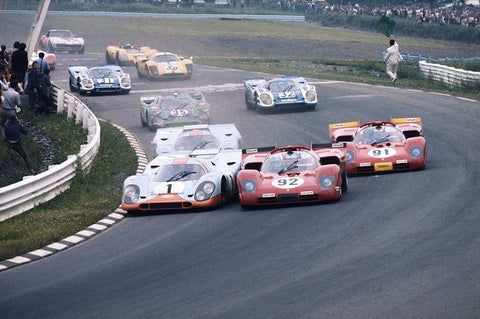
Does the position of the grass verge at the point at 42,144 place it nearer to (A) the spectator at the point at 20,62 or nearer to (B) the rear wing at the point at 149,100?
(A) the spectator at the point at 20,62

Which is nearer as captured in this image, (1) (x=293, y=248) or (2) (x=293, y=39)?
(1) (x=293, y=248)

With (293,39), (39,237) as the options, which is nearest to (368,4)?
(293,39)

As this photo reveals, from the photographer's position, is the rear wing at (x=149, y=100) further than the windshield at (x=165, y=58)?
No

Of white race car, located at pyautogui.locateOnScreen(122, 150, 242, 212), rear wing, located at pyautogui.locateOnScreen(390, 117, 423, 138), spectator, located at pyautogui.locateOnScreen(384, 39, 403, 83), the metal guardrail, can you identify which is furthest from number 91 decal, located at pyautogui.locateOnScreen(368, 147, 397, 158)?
the metal guardrail

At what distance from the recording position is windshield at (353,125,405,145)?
67.1 feet

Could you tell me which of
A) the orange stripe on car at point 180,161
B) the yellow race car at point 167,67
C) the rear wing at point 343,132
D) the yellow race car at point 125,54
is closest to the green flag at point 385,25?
the yellow race car at point 167,67

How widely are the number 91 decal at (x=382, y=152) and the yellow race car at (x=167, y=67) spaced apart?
2212cm

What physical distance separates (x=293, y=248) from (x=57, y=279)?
333 cm

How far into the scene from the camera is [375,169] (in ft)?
65.2

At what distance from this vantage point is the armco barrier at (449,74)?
116 feet

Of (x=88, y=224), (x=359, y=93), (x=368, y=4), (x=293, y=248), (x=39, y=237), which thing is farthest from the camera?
(x=368, y=4)

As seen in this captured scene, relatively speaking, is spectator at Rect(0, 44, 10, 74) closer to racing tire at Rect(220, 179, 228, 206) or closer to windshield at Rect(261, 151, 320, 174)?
racing tire at Rect(220, 179, 228, 206)

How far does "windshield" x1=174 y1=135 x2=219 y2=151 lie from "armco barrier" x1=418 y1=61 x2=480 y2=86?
16859mm

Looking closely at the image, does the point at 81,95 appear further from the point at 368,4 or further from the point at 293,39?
the point at 368,4
